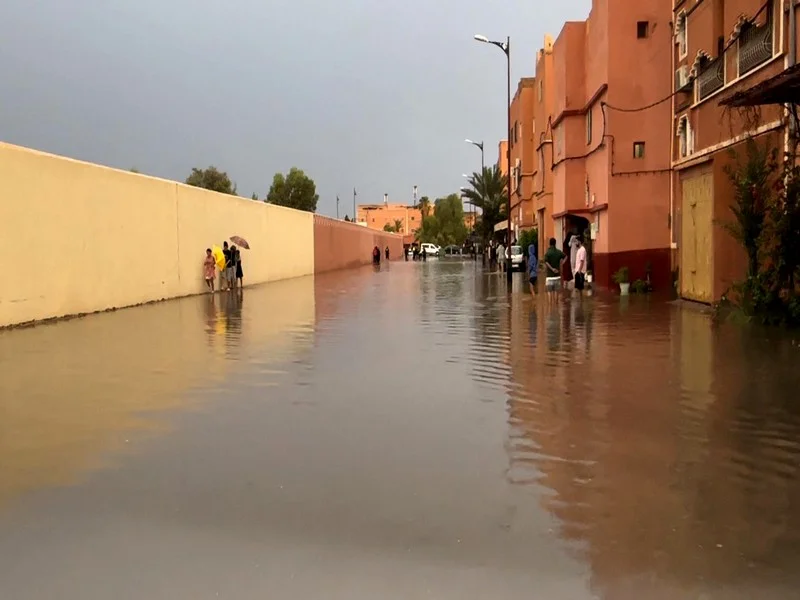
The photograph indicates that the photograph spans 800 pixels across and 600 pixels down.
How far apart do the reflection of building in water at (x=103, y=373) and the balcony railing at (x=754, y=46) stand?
954 centimetres

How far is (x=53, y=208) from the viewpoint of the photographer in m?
A: 15.2

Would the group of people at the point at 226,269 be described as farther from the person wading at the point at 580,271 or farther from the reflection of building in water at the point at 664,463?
the reflection of building in water at the point at 664,463

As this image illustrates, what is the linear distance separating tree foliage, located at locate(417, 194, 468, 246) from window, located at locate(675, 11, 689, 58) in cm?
9122

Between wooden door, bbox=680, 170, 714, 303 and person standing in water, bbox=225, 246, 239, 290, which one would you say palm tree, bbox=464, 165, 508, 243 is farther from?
wooden door, bbox=680, 170, 714, 303

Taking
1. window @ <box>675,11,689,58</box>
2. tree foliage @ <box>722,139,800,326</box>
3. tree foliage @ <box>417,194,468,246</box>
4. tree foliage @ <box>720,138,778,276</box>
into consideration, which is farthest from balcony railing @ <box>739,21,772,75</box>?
tree foliage @ <box>417,194,468,246</box>

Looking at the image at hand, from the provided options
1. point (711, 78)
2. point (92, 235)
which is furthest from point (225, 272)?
point (711, 78)

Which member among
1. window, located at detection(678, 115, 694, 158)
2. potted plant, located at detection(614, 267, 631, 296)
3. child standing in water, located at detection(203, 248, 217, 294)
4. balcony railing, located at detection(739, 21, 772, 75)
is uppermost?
balcony railing, located at detection(739, 21, 772, 75)

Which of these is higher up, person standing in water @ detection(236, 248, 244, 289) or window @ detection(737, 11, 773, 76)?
window @ detection(737, 11, 773, 76)

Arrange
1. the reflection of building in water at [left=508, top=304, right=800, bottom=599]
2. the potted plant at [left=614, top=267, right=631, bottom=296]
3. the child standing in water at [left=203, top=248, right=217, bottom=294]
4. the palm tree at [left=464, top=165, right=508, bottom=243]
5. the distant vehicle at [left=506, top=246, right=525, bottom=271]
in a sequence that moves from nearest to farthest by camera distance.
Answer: the reflection of building in water at [left=508, top=304, right=800, bottom=599]
the potted plant at [left=614, top=267, right=631, bottom=296]
the child standing in water at [left=203, top=248, right=217, bottom=294]
the distant vehicle at [left=506, top=246, right=525, bottom=271]
the palm tree at [left=464, top=165, right=508, bottom=243]

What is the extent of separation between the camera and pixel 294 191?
78812 millimetres

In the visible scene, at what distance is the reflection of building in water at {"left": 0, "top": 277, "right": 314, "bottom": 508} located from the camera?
5.85 m

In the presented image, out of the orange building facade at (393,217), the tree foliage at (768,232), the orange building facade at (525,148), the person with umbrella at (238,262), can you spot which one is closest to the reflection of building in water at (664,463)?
the tree foliage at (768,232)

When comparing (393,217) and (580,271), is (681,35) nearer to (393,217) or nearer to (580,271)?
(580,271)

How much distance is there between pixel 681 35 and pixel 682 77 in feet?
4.33
